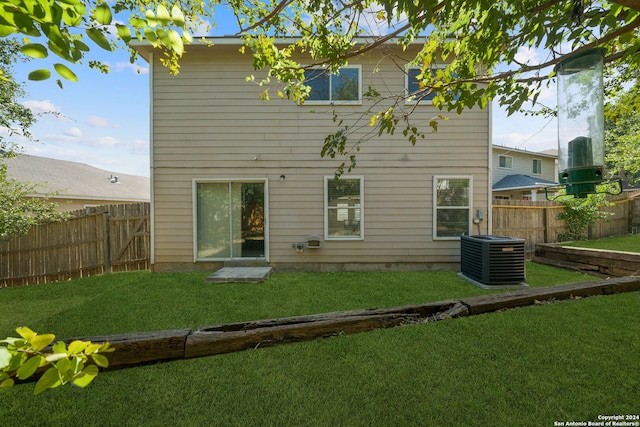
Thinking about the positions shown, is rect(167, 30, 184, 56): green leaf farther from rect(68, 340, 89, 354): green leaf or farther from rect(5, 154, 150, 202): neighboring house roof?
rect(5, 154, 150, 202): neighboring house roof

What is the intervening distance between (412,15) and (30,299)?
678 centimetres

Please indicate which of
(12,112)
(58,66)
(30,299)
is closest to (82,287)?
(30,299)

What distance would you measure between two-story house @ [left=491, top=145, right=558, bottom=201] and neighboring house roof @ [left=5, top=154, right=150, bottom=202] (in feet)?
64.7

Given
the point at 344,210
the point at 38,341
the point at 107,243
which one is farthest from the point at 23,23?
the point at 107,243

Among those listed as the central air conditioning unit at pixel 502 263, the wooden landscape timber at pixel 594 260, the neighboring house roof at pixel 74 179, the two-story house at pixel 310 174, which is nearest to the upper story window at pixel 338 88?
the two-story house at pixel 310 174

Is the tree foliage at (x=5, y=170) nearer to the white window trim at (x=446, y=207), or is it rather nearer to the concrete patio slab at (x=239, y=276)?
the concrete patio slab at (x=239, y=276)

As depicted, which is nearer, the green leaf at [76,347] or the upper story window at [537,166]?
the green leaf at [76,347]

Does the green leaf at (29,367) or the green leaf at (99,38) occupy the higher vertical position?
the green leaf at (99,38)

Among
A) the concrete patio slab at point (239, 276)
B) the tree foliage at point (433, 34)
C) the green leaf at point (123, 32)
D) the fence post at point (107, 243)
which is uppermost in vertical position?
the tree foliage at point (433, 34)

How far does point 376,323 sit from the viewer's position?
292 centimetres

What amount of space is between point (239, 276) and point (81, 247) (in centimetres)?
403

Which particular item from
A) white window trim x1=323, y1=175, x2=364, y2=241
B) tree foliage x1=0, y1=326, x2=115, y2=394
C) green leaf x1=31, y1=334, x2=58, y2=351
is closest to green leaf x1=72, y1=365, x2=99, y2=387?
tree foliage x1=0, y1=326, x2=115, y2=394

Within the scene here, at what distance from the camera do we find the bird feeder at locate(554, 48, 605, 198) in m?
1.93

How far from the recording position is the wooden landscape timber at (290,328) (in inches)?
87.4
